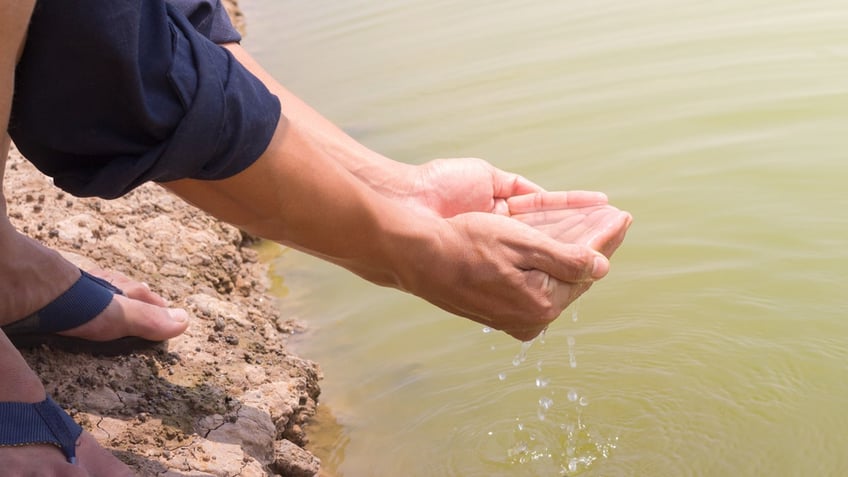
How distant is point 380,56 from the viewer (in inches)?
244

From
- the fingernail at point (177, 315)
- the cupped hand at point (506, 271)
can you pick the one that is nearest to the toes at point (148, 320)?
the fingernail at point (177, 315)

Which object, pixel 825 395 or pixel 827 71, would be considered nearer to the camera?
pixel 825 395

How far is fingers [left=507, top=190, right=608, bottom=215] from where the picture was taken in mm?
2680

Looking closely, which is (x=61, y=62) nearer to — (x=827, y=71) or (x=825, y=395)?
(x=825, y=395)

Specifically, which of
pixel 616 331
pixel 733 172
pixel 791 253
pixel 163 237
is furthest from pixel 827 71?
pixel 163 237

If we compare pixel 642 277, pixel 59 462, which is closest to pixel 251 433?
pixel 59 462

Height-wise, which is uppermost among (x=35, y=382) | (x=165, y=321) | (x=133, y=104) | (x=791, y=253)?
(x=133, y=104)

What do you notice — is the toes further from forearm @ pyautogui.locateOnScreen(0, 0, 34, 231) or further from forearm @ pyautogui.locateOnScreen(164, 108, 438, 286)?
forearm @ pyautogui.locateOnScreen(0, 0, 34, 231)

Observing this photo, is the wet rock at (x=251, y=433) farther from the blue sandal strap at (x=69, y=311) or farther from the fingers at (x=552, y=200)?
the fingers at (x=552, y=200)

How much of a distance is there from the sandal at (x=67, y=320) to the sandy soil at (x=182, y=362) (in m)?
0.03

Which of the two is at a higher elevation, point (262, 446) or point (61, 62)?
point (61, 62)

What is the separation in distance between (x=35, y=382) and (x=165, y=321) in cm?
61

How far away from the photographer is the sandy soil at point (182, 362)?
7.66 ft

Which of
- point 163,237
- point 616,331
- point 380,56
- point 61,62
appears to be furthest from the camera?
point 380,56
